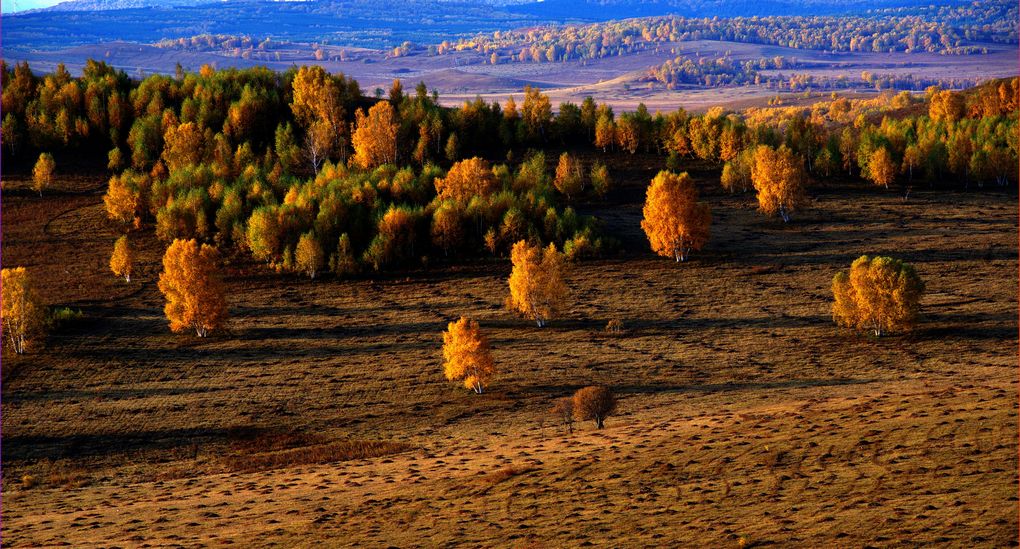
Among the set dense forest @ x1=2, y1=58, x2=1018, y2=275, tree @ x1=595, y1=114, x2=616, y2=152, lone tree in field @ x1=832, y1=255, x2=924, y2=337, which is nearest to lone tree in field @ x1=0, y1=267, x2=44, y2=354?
dense forest @ x1=2, y1=58, x2=1018, y2=275

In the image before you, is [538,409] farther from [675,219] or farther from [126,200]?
[126,200]

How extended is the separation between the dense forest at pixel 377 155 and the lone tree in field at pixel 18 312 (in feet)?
91.1

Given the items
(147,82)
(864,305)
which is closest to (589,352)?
(864,305)

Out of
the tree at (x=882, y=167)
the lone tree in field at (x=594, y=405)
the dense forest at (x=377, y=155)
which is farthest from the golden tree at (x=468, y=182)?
the lone tree in field at (x=594, y=405)

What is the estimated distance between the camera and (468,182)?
4906 inches

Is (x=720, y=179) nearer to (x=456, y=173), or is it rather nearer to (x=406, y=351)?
(x=456, y=173)

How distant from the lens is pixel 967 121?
548ft

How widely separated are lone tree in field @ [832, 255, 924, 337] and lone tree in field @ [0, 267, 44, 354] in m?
65.7

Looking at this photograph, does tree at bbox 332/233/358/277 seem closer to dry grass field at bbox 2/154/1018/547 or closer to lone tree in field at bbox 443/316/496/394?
dry grass field at bbox 2/154/1018/547

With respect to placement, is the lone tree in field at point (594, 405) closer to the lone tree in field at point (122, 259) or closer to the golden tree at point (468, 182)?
the lone tree in field at point (122, 259)

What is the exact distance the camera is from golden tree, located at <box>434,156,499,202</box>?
123312mm

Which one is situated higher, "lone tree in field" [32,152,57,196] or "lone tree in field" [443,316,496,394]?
"lone tree in field" [32,152,57,196]

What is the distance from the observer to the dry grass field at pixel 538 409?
156 ft

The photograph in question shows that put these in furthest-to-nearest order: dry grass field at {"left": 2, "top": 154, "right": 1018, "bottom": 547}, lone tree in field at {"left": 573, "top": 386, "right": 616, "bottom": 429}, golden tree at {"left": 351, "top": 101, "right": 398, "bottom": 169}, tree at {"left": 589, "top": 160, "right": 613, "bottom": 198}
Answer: golden tree at {"left": 351, "top": 101, "right": 398, "bottom": 169} → tree at {"left": 589, "top": 160, "right": 613, "bottom": 198} → lone tree in field at {"left": 573, "top": 386, "right": 616, "bottom": 429} → dry grass field at {"left": 2, "top": 154, "right": 1018, "bottom": 547}
